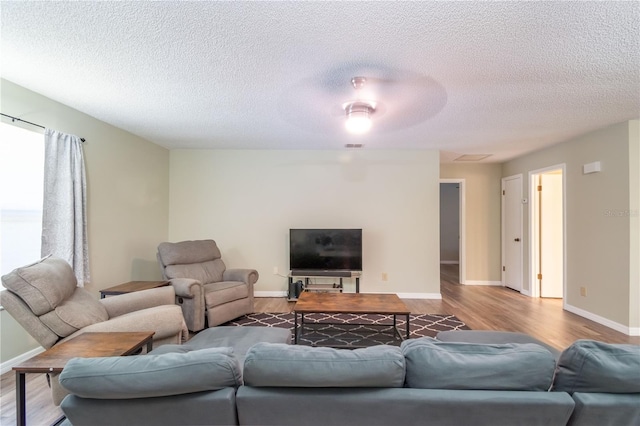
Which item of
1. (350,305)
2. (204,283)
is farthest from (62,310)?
(350,305)

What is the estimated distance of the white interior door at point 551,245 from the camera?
189 inches

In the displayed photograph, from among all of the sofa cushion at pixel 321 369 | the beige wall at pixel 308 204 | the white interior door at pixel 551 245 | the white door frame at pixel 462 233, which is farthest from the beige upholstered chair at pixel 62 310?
the white interior door at pixel 551 245

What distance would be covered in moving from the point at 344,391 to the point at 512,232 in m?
5.58

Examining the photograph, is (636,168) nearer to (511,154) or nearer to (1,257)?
(511,154)

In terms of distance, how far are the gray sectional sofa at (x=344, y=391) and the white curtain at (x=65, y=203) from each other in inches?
96.8

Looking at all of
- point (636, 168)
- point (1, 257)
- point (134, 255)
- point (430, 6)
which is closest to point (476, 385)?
point (430, 6)

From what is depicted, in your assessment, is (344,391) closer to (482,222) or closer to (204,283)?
(204,283)

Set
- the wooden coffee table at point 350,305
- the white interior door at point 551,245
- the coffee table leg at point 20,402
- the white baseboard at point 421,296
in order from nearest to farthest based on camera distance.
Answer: the coffee table leg at point 20,402, the wooden coffee table at point 350,305, the white baseboard at point 421,296, the white interior door at point 551,245

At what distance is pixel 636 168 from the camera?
325 cm

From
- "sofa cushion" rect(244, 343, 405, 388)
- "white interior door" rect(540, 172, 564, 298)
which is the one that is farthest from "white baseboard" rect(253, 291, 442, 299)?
"sofa cushion" rect(244, 343, 405, 388)

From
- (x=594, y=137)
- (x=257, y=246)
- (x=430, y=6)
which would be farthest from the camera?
(x=257, y=246)

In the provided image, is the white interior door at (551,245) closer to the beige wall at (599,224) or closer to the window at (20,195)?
the beige wall at (599,224)

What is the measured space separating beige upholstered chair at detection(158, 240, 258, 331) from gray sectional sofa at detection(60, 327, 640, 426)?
7.18 ft

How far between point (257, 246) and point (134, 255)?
5.68 ft
